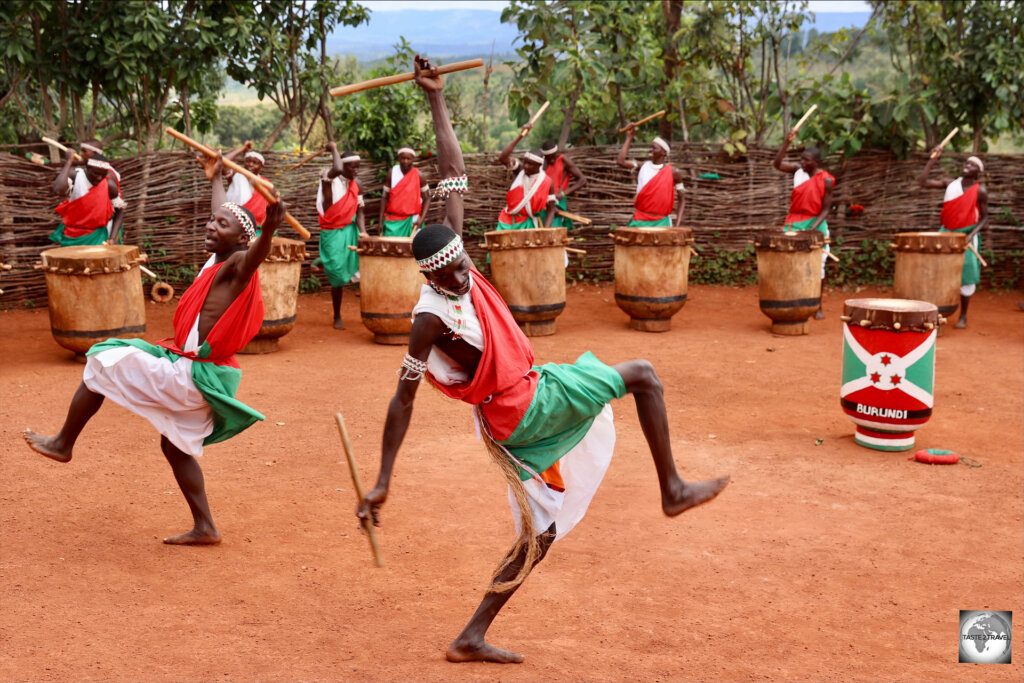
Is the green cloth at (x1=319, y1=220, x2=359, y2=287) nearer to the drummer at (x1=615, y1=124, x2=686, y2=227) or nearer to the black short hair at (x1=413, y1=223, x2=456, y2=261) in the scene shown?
the drummer at (x1=615, y1=124, x2=686, y2=227)

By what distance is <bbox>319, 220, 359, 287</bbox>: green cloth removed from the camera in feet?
34.1

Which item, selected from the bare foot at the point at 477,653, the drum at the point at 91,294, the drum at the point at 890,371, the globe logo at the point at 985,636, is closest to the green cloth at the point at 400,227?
the drum at the point at 91,294

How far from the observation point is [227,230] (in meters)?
4.52

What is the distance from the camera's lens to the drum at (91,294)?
809 centimetres

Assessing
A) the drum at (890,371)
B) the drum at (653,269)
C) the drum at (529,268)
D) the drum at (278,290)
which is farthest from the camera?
the drum at (653,269)

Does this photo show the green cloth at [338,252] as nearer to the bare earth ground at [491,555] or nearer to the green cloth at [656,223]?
the bare earth ground at [491,555]

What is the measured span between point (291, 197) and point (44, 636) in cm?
933

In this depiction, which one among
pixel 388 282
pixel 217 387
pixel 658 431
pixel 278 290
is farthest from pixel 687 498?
pixel 278 290

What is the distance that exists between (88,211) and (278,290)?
2.08 meters

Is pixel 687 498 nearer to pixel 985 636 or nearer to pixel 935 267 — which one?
pixel 985 636

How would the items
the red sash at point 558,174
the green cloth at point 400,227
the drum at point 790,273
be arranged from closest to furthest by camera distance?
the drum at point 790,273
the green cloth at point 400,227
the red sash at point 558,174

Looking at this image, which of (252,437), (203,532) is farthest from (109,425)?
(203,532)

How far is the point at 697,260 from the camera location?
13211 mm

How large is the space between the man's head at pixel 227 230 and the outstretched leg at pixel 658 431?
7.08 ft
